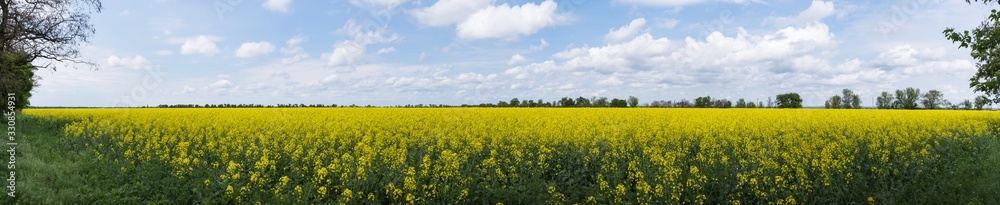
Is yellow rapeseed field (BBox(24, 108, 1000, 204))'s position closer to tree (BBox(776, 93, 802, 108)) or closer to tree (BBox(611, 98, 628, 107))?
tree (BBox(611, 98, 628, 107))

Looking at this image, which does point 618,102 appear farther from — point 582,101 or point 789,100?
point 789,100

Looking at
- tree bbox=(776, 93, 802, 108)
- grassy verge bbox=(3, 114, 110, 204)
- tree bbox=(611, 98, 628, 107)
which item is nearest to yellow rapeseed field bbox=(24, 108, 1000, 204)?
grassy verge bbox=(3, 114, 110, 204)

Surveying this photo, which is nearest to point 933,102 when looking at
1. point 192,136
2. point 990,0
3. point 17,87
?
point 990,0

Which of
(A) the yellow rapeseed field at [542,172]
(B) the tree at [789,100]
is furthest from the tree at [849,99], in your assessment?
(A) the yellow rapeseed field at [542,172]

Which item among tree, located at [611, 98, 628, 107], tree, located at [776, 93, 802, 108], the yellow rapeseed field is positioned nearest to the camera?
the yellow rapeseed field

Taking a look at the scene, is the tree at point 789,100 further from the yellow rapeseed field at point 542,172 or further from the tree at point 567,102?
the yellow rapeseed field at point 542,172

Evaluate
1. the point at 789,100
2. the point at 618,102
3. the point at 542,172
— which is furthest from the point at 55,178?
the point at 789,100

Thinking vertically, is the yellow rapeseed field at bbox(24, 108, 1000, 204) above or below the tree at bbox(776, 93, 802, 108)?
below

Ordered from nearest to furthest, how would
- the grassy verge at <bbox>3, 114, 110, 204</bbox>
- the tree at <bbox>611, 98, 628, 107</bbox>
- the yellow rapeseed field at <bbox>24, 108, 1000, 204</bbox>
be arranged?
the yellow rapeseed field at <bbox>24, 108, 1000, 204</bbox>
the grassy verge at <bbox>3, 114, 110, 204</bbox>
the tree at <bbox>611, 98, 628, 107</bbox>

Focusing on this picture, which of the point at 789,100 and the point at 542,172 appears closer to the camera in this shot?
the point at 542,172

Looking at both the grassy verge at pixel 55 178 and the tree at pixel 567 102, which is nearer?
the grassy verge at pixel 55 178

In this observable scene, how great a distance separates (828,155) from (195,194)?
10958 mm

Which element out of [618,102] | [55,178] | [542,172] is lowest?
[55,178]

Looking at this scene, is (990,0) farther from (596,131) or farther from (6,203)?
(6,203)
